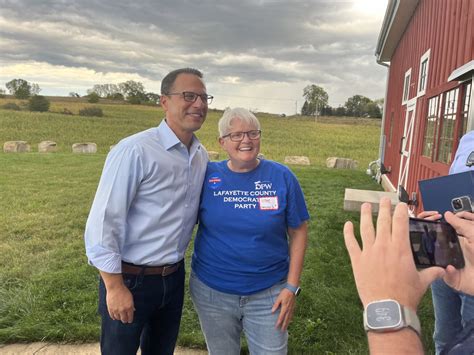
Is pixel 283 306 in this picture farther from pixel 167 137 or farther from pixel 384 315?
pixel 384 315

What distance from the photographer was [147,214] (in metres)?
1.85

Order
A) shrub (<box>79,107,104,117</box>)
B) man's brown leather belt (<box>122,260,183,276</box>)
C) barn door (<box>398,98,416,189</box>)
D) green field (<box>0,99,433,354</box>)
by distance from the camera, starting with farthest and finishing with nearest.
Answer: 1. shrub (<box>79,107,104,117</box>)
2. barn door (<box>398,98,416,189</box>)
3. green field (<box>0,99,433,354</box>)
4. man's brown leather belt (<box>122,260,183,276</box>)

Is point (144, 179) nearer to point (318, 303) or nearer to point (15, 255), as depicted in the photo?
point (318, 303)

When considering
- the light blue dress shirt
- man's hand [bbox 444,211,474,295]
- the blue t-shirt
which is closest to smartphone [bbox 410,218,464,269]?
man's hand [bbox 444,211,474,295]

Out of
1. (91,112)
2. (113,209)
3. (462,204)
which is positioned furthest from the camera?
(91,112)

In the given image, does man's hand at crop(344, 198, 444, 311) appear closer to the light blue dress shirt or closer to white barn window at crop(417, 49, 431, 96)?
the light blue dress shirt

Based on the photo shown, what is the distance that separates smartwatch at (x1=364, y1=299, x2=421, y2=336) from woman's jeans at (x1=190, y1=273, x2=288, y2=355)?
1.24m

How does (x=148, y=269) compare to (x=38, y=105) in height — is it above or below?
below

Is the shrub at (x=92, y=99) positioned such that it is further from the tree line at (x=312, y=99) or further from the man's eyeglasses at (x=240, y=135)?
the man's eyeglasses at (x=240, y=135)

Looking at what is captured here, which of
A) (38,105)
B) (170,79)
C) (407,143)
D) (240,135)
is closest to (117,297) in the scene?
(240,135)

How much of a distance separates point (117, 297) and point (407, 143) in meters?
7.32

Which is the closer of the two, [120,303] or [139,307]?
[120,303]

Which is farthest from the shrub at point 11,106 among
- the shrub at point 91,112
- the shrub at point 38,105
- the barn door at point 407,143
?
the barn door at point 407,143

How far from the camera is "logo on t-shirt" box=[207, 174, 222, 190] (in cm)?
202
